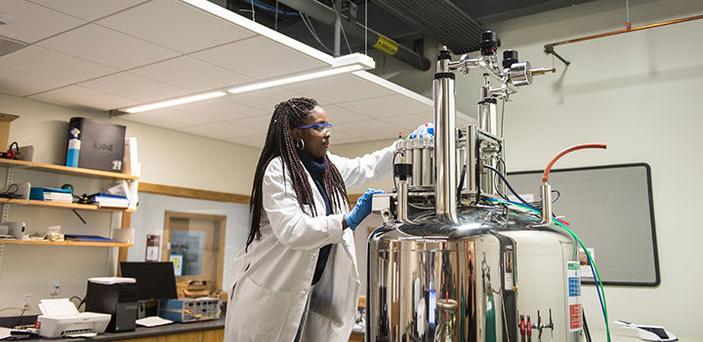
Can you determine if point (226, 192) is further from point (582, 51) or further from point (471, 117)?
point (582, 51)

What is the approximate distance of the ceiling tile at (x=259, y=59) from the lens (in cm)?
274

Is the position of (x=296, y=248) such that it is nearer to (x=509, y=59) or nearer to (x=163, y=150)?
(x=509, y=59)

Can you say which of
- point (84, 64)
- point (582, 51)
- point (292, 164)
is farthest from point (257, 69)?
point (582, 51)

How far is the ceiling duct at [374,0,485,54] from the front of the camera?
12.6 ft

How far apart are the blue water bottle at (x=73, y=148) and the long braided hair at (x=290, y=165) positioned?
2474 millimetres

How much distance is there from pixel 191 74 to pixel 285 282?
1.89 meters

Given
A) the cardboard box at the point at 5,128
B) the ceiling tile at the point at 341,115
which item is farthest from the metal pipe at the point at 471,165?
the cardboard box at the point at 5,128

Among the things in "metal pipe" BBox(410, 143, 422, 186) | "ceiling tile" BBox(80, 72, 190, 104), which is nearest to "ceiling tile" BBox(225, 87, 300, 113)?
"ceiling tile" BBox(80, 72, 190, 104)

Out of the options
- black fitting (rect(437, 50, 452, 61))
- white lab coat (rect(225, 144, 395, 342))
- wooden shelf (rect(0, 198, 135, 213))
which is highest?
black fitting (rect(437, 50, 452, 61))

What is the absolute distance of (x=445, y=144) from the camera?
46.4 inches

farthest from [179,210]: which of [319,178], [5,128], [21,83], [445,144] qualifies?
[445,144]

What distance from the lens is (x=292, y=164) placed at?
5.96ft

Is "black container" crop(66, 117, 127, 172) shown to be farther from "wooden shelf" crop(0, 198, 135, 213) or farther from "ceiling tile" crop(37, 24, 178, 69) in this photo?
"ceiling tile" crop(37, 24, 178, 69)

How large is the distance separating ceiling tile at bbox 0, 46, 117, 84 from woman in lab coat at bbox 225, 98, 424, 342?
166cm
